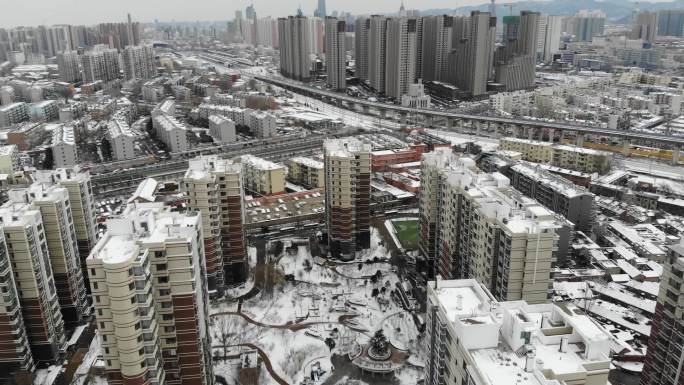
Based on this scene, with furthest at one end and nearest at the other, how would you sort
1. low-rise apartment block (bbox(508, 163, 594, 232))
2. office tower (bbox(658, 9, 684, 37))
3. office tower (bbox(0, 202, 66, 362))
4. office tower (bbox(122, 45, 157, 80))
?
office tower (bbox(658, 9, 684, 37)) → office tower (bbox(122, 45, 157, 80)) → low-rise apartment block (bbox(508, 163, 594, 232)) → office tower (bbox(0, 202, 66, 362))

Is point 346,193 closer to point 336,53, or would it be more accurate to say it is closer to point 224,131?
point 224,131

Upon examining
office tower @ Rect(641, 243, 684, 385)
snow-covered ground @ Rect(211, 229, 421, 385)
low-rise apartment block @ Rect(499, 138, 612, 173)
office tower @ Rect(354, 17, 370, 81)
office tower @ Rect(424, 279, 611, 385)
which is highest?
office tower @ Rect(354, 17, 370, 81)

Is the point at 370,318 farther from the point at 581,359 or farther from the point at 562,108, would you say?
the point at 562,108

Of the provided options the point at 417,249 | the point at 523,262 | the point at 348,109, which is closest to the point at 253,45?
the point at 348,109

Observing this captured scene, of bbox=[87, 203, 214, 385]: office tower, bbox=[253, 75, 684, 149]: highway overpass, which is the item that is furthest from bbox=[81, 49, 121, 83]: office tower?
bbox=[87, 203, 214, 385]: office tower

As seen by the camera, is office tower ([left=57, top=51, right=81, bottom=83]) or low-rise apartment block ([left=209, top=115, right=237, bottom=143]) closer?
low-rise apartment block ([left=209, top=115, right=237, bottom=143])

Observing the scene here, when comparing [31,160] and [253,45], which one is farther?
[253,45]

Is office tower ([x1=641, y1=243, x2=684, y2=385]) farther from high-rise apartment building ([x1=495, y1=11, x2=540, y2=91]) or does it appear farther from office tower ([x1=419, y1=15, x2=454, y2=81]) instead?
office tower ([x1=419, y1=15, x2=454, y2=81])
